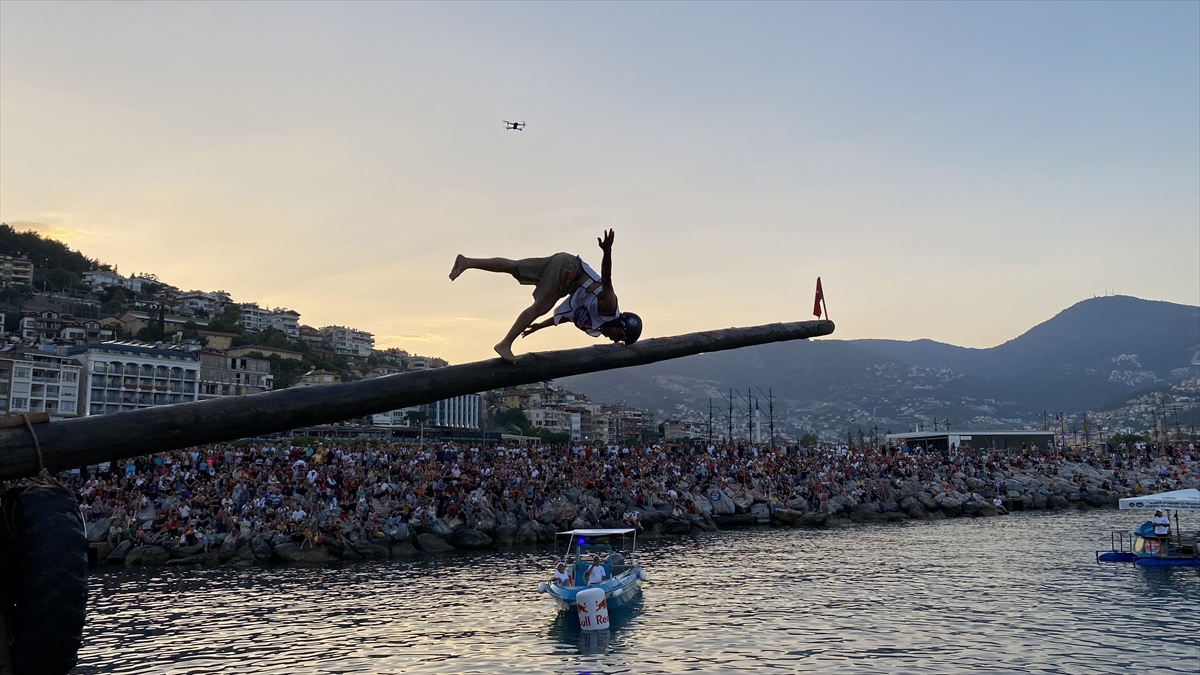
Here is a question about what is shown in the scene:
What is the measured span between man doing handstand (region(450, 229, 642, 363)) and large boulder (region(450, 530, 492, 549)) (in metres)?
45.0

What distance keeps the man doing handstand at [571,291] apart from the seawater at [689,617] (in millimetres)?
18738

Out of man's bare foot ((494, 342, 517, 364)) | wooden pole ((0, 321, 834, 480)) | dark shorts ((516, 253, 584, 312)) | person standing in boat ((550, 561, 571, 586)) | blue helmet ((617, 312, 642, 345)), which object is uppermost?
dark shorts ((516, 253, 584, 312))

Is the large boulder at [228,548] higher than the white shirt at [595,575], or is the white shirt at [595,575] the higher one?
the white shirt at [595,575]

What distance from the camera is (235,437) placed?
5.61m

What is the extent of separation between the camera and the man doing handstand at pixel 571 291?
27.2ft

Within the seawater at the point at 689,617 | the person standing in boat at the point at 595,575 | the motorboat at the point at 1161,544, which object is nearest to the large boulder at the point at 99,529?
the seawater at the point at 689,617

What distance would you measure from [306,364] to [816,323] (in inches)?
7581

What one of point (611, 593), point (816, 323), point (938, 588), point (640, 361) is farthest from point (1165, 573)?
point (640, 361)

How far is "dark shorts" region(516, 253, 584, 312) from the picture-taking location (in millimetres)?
8438

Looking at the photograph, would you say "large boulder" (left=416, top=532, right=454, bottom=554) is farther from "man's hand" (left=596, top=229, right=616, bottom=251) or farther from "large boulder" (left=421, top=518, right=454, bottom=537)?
"man's hand" (left=596, top=229, right=616, bottom=251)

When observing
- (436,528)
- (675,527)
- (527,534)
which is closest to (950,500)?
(675,527)

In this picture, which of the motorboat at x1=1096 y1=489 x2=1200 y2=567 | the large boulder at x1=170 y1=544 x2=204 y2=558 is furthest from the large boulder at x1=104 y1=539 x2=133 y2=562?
the motorboat at x1=1096 y1=489 x2=1200 y2=567

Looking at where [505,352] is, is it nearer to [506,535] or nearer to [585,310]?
[585,310]

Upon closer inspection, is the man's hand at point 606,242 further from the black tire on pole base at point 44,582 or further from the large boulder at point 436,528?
the large boulder at point 436,528
